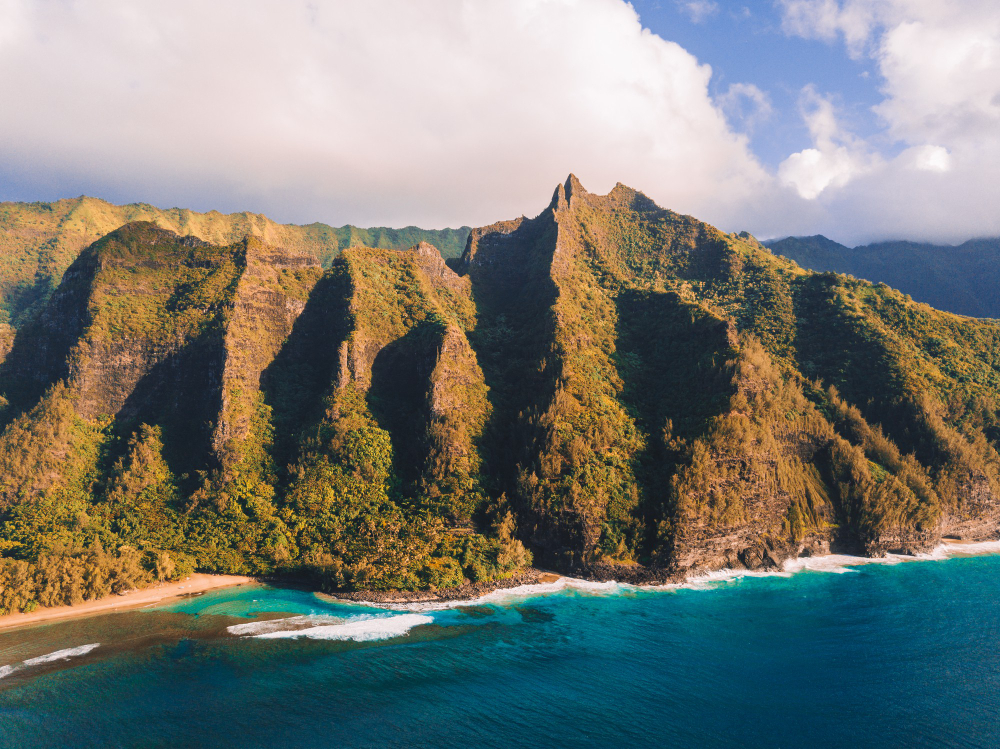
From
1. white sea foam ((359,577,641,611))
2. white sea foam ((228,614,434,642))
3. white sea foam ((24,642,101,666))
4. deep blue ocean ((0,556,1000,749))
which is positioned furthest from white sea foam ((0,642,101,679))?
white sea foam ((359,577,641,611))

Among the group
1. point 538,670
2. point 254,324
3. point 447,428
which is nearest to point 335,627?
point 538,670

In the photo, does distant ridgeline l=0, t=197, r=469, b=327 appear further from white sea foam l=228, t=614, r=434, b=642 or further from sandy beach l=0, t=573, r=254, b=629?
white sea foam l=228, t=614, r=434, b=642

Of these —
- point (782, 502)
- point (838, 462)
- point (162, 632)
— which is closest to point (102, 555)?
point (162, 632)

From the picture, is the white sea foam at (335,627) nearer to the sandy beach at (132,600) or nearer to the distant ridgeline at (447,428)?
the distant ridgeline at (447,428)

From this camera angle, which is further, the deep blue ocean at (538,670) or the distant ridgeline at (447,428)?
the distant ridgeline at (447,428)

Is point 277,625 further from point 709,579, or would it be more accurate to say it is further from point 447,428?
point 709,579

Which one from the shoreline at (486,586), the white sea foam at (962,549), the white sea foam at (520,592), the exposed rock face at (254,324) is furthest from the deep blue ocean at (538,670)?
the exposed rock face at (254,324)

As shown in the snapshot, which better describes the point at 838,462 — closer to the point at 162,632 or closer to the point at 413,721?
the point at 413,721
